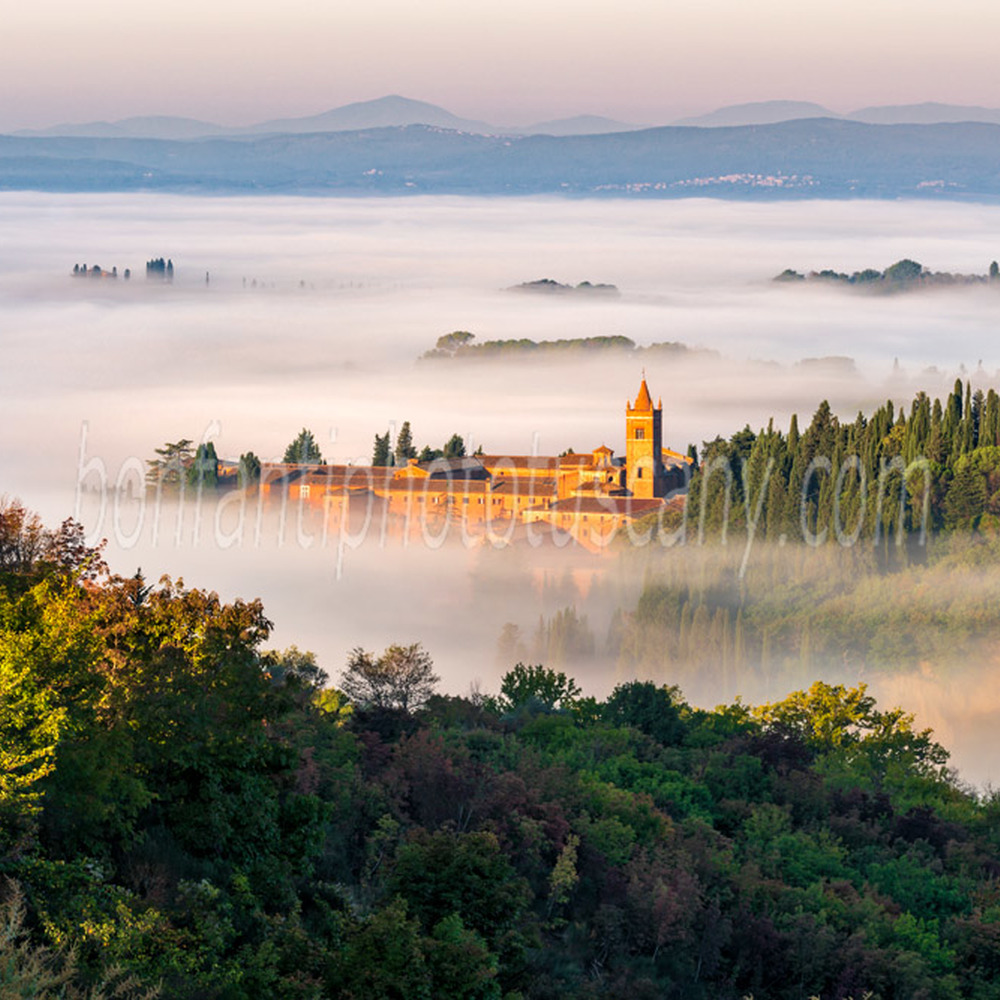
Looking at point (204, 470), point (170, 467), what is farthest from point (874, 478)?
point (170, 467)

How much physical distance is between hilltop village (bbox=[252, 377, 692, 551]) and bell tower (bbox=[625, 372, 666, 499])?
6 cm

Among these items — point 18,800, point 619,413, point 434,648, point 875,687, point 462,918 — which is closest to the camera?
point 18,800

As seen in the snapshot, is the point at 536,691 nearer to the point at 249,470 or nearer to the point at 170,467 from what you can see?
the point at 249,470

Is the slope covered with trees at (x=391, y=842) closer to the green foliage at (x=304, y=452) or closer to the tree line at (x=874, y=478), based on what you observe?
the tree line at (x=874, y=478)

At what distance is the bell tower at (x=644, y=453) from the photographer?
12888 cm

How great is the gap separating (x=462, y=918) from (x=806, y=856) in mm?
15875

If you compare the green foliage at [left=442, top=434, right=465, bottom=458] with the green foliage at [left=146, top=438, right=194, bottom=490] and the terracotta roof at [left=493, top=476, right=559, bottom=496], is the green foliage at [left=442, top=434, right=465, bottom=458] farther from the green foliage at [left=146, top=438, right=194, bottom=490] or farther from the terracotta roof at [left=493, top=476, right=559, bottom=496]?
the green foliage at [left=146, top=438, right=194, bottom=490]

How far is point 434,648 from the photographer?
124938 millimetres

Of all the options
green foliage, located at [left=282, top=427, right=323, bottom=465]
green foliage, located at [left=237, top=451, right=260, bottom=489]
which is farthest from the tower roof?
green foliage, located at [left=237, top=451, right=260, bottom=489]

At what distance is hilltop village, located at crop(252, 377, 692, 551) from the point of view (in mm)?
128750

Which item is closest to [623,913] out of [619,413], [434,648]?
[434,648]

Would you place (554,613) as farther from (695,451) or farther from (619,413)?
(619,413)

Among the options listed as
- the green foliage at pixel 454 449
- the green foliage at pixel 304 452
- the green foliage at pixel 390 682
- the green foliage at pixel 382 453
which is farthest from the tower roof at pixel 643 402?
the green foliage at pixel 390 682

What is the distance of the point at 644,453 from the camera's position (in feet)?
427
